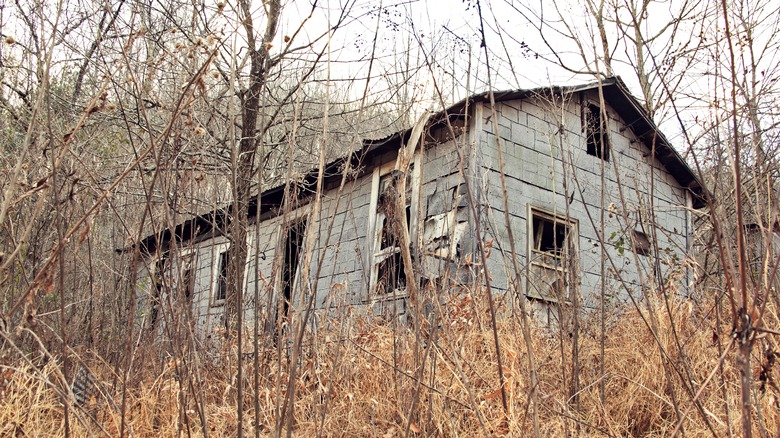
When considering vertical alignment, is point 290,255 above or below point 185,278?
above

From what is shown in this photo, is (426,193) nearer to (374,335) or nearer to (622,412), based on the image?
(374,335)

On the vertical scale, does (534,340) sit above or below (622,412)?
above

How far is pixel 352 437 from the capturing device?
318 cm

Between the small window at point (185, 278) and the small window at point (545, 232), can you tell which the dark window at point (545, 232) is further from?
the small window at point (185, 278)

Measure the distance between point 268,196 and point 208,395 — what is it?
658 cm

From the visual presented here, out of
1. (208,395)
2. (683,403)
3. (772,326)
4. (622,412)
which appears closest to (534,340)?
(622,412)

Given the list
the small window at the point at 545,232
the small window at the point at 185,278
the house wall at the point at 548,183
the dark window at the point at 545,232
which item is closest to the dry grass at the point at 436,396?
the small window at the point at 185,278

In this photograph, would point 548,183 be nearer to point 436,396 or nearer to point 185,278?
point 436,396

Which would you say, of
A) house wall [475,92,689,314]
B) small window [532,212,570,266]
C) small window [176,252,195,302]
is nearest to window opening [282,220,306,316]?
small window [176,252,195,302]

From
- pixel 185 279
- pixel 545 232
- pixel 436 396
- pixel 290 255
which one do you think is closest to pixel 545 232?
pixel 545 232

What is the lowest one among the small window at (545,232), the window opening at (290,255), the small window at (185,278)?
the small window at (185,278)

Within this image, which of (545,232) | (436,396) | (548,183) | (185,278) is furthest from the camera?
(545,232)

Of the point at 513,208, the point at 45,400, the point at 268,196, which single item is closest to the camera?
the point at 45,400

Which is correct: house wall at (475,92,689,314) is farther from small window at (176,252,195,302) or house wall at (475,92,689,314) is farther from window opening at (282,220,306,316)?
small window at (176,252,195,302)
